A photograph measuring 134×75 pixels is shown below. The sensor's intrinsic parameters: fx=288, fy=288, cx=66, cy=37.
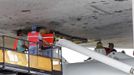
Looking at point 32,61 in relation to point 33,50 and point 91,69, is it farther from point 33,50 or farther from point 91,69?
point 91,69

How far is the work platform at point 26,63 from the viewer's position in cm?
626

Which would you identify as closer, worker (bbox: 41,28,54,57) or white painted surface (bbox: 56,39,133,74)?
white painted surface (bbox: 56,39,133,74)

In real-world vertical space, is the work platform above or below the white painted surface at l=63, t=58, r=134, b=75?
above

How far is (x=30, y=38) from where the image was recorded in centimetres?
820

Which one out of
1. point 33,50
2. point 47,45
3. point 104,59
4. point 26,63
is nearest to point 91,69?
point 104,59

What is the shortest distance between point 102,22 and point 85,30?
5.90 ft

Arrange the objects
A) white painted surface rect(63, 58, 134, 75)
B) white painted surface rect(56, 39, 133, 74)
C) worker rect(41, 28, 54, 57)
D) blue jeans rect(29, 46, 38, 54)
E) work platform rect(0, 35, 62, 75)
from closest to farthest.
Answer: work platform rect(0, 35, 62, 75), white painted surface rect(56, 39, 133, 74), white painted surface rect(63, 58, 134, 75), blue jeans rect(29, 46, 38, 54), worker rect(41, 28, 54, 57)

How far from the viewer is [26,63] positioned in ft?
21.7

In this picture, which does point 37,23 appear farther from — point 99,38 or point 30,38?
point 99,38

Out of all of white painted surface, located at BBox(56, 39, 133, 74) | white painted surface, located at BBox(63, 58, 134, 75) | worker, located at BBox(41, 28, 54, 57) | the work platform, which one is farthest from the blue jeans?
white painted surface, located at BBox(63, 58, 134, 75)

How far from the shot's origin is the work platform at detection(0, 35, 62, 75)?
6256 millimetres

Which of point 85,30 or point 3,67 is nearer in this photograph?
point 3,67

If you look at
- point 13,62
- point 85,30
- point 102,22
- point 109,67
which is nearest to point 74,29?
point 85,30

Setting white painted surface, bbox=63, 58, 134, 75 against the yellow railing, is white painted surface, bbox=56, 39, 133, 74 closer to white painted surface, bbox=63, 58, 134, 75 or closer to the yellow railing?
white painted surface, bbox=63, 58, 134, 75
